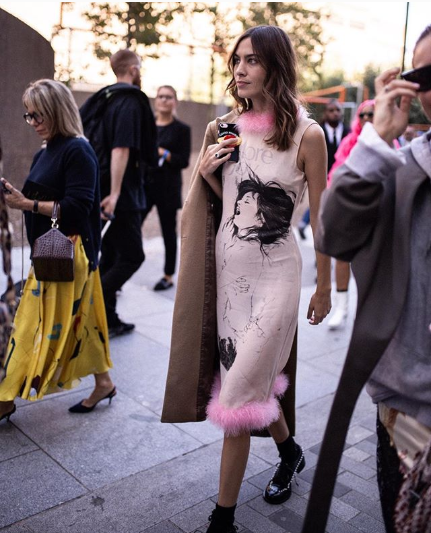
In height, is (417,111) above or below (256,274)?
above

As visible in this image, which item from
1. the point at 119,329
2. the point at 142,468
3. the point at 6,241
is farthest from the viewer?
the point at 119,329

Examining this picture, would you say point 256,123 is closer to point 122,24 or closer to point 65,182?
point 65,182

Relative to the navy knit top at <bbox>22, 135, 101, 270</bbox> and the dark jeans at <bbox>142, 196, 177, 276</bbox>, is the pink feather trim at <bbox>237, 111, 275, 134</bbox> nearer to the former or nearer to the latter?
the navy knit top at <bbox>22, 135, 101, 270</bbox>

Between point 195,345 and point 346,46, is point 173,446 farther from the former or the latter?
point 346,46

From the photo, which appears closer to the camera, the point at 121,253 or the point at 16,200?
the point at 16,200

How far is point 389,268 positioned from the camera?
167 cm

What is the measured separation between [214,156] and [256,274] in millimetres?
518

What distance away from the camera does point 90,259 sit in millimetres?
3654

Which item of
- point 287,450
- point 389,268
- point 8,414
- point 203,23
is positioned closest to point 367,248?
point 389,268

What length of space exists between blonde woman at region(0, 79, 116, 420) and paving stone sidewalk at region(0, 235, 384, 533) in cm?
31

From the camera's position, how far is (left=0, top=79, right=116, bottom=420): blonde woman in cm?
343

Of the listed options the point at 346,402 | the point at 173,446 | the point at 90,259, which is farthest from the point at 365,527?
the point at 90,259

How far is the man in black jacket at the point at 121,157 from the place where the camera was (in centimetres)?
486

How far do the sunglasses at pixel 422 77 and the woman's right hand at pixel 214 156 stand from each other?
1.05m
